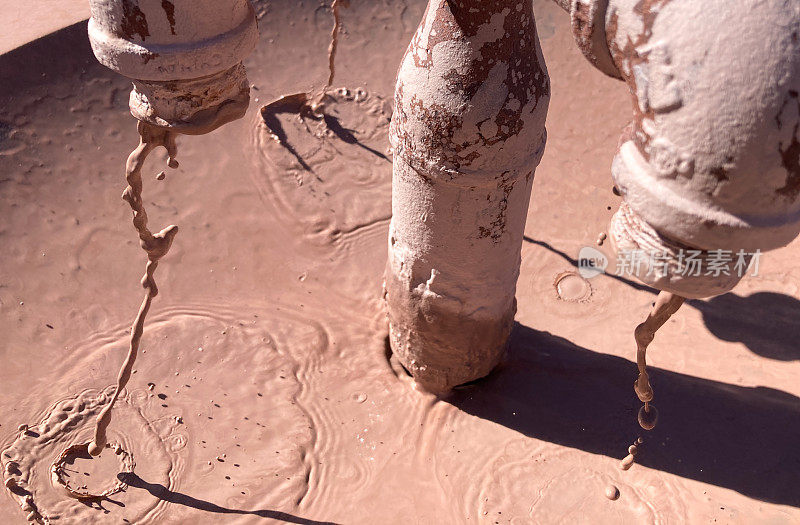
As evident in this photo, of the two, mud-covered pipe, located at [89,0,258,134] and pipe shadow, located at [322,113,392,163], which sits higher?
mud-covered pipe, located at [89,0,258,134]

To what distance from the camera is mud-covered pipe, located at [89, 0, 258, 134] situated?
2.63 metres

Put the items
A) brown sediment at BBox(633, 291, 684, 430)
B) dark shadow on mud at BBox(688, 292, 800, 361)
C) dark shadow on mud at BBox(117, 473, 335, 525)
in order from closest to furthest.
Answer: brown sediment at BBox(633, 291, 684, 430), dark shadow on mud at BBox(117, 473, 335, 525), dark shadow on mud at BBox(688, 292, 800, 361)

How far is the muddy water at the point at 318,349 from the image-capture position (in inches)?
159

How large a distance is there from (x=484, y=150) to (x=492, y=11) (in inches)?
23.2

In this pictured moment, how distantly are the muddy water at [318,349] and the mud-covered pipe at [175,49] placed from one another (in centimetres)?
222

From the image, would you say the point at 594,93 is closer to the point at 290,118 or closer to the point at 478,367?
the point at 290,118

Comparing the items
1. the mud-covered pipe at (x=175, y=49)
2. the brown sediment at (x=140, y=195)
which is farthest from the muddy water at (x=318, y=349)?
the mud-covered pipe at (x=175, y=49)

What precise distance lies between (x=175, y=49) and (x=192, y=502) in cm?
265

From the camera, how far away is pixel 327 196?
19.6 feet

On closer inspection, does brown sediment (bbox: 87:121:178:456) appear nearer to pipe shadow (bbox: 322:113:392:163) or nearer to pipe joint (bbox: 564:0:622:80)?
pipe joint (bbox: 564:0:622:80)

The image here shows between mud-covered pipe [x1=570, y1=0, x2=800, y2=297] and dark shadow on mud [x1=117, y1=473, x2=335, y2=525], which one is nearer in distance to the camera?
mud-covered pipe [x1=570, y1=0, x2=800, y2=297]

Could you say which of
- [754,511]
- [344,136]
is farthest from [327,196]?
[754,511]

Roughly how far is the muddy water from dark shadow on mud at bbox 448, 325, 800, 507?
0.5 inches

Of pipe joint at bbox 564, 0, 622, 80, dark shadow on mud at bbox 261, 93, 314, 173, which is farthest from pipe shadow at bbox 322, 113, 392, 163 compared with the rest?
pipe joint at bbox 564, 0, 622, 80
